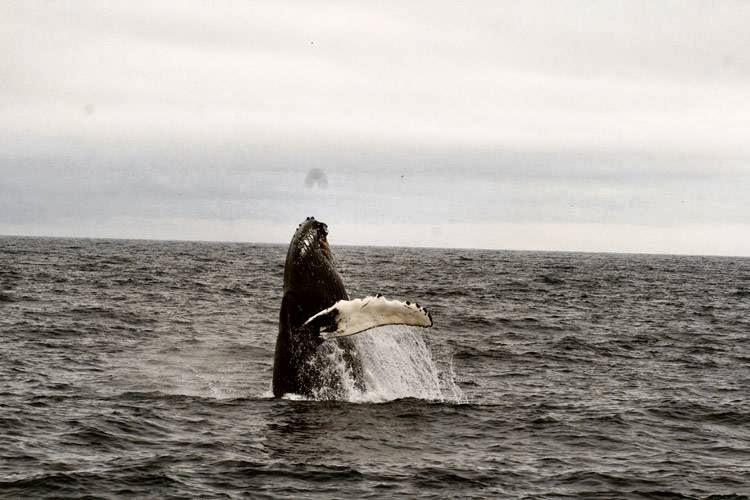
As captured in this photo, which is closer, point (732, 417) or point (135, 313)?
point (732, 417)

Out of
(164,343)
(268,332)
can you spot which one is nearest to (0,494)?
(164,343)

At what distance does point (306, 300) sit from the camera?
40.2 ft

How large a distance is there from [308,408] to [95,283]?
35.4m

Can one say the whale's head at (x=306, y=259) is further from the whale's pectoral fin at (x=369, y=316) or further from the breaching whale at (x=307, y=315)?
the whale's pectoral fin at (x=369, y=316)

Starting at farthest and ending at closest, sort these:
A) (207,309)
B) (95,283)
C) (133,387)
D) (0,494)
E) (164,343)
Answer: (95,283)
(207,309)
(164,343)
(133,387)
(0,494)

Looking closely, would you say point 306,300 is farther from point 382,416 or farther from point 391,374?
point 391,374

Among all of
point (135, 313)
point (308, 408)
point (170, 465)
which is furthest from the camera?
point (135, 313)

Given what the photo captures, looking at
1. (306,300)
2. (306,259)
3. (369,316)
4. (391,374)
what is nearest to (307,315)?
(306,300)

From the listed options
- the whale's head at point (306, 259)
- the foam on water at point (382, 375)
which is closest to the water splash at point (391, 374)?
the foam on water at point (382, 375)

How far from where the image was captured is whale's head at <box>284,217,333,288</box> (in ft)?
40.2

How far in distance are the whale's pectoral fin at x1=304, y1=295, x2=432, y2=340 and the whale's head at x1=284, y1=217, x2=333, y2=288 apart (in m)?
2.03

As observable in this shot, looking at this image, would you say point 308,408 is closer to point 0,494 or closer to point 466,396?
point 466,396

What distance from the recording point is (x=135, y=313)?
29.7 metres

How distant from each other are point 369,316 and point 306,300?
220cm
